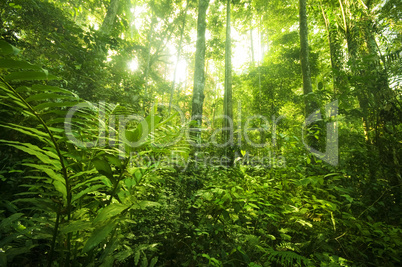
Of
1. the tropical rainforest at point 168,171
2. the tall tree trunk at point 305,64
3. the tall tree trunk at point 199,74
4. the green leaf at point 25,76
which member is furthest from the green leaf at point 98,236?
the tall tree trunk at point 305,64

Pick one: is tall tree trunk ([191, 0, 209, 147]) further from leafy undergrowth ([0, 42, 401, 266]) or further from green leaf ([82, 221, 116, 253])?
green leaf ([82, 221, 116, 253])

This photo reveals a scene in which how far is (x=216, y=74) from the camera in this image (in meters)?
19.9

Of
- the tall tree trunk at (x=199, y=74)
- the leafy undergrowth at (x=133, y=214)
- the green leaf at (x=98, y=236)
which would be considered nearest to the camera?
the green leaf at (x=98, y=236)

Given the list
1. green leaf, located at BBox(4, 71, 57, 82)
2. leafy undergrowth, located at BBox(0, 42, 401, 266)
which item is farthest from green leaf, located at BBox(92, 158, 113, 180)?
green leaf, located at BBox(4, 71, 57, 82)

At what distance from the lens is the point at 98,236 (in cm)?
72

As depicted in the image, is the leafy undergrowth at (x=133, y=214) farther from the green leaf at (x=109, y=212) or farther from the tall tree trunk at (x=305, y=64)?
the tall tree trunk at (x=305, y=64)

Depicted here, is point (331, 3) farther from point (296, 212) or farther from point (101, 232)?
point (101, 232)

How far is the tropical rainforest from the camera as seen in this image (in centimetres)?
91

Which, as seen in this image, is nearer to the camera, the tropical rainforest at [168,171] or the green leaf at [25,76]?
the green leaf at [25,76]

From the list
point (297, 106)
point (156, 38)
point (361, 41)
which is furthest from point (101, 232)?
point (156, 38)

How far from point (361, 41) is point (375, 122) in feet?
7.50

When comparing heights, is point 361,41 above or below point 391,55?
above

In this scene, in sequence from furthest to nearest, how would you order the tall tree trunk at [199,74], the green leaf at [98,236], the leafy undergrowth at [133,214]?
the tall tree trunk at [199,74]
the leafy undergrowth at [133,214]
the green leaf at [98,236]

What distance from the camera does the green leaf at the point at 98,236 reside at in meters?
0.68
